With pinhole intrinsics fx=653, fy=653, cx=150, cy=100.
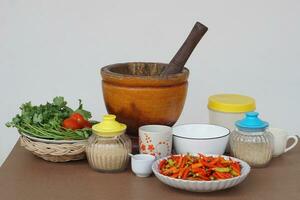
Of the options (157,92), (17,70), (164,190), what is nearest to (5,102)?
(17,70)

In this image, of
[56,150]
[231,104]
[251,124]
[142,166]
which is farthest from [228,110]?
[56,150]

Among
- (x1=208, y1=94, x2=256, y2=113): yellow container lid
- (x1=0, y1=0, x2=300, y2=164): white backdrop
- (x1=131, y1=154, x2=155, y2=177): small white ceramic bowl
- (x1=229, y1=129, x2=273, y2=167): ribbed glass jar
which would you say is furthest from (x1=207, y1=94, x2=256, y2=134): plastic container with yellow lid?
(x1=0, y1=0, x2=300, y2=164): white backdrop

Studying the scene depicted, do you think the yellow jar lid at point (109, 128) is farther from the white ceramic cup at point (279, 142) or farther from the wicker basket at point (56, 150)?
the white ceramic cup at point (279, 142)

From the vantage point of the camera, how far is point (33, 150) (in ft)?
5.20

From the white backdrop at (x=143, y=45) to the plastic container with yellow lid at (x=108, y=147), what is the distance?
0.98 meters

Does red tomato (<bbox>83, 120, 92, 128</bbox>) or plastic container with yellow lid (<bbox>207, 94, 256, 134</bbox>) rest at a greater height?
plastic container with yellow lid (<bbox>207, 94, 256, 134</bbox>)

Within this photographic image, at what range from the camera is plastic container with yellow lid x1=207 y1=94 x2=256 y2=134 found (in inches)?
65.7

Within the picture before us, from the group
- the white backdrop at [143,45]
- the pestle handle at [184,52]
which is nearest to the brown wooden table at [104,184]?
the pestle handle at [184,52]

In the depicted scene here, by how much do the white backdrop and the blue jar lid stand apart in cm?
95

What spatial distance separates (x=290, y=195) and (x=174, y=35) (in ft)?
3.83

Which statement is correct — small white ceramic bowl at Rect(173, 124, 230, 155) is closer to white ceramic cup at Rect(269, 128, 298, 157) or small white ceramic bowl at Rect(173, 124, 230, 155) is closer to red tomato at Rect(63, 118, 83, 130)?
white ceramic cup at Rect(269, 128, 298, 157)

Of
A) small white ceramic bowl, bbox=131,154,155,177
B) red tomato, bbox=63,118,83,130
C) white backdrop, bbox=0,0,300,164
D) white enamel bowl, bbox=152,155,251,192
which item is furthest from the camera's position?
white backdrop, bbox=0,0,300,164

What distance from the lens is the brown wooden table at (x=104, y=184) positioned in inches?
55.1

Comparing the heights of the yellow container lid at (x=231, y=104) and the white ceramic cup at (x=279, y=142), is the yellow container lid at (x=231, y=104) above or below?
above
